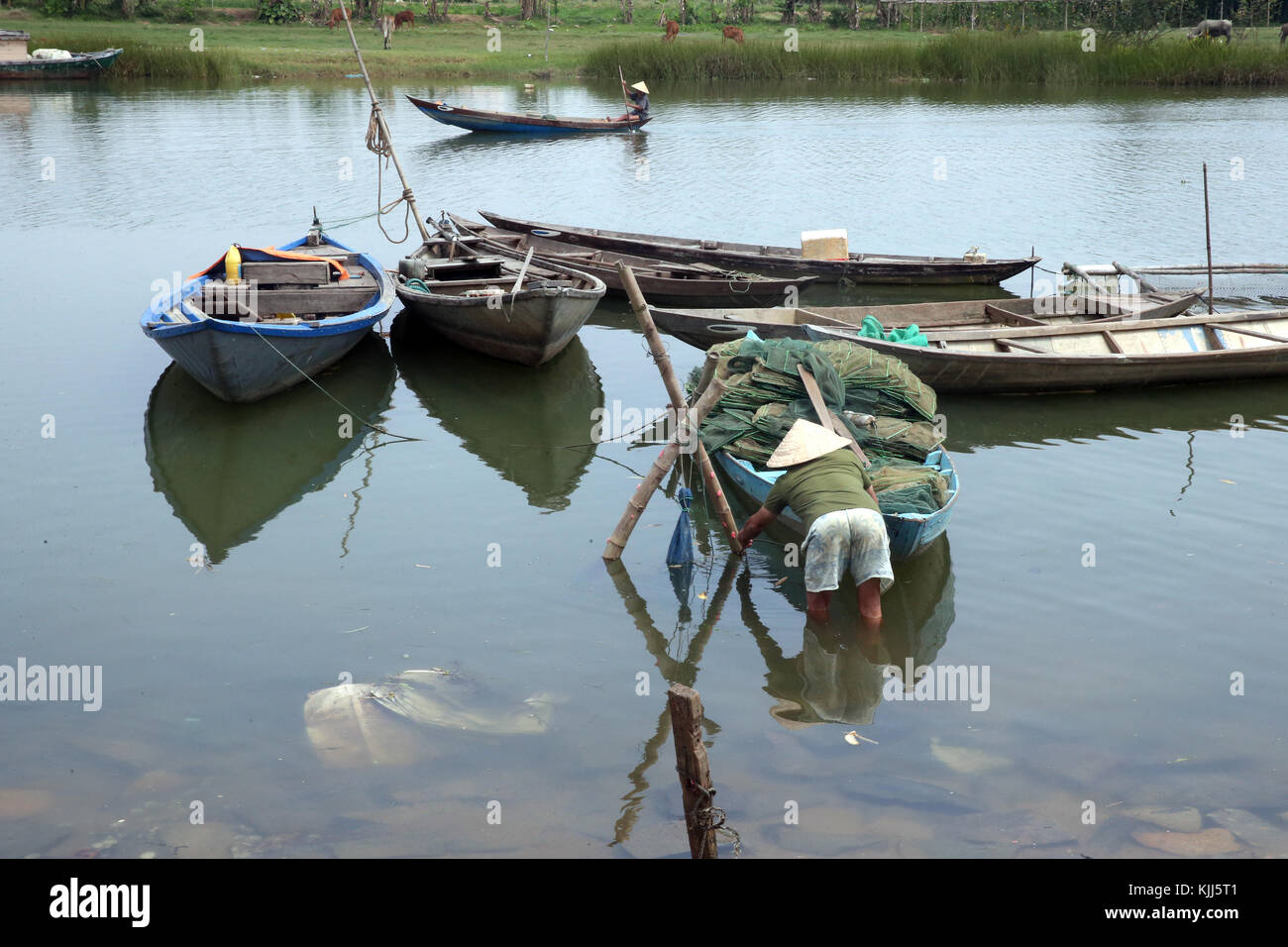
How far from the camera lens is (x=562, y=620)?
769 centimetres

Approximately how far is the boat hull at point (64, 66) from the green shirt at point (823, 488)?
39538 mm

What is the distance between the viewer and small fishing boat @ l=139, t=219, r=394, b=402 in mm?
10438

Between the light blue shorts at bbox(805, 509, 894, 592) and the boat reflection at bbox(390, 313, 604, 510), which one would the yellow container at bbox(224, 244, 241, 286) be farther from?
the light blue shorts at bbox(805, 509, 894, 592)

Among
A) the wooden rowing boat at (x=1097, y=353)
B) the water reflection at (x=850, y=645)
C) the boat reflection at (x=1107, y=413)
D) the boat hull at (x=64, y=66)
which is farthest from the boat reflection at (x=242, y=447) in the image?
the boat hull at (x=64, y=66)

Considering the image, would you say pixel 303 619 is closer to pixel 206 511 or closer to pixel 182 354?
pixel 206 511

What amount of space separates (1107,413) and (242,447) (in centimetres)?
864

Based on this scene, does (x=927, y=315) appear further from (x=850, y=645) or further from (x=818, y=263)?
(x=850, y=645)

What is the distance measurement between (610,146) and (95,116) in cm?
1496

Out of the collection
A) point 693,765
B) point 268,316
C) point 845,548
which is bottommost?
point 693,765

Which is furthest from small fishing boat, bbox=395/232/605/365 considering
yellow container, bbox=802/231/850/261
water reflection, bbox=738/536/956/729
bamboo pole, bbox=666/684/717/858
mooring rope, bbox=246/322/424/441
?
bamboo pole, bbox=666/684/717/858

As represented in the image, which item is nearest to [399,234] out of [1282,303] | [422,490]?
[422,490]

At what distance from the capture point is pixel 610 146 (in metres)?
29.5

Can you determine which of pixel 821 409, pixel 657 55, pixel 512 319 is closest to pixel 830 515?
pixel 821 409

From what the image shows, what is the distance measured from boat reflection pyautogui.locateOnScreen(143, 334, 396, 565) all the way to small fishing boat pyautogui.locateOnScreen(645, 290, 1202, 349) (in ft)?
11.5
